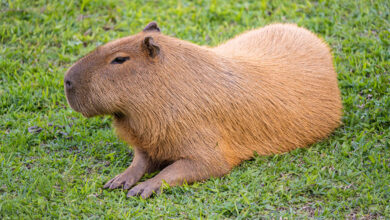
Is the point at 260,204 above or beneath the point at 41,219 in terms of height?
beneath

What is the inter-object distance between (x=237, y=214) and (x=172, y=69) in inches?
54.9

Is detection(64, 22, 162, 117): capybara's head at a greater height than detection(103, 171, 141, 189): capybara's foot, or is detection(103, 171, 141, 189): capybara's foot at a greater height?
detection(64, 22, 162, 117): capybara's head

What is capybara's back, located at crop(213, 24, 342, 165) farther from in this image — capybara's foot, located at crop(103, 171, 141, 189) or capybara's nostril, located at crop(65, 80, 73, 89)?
capybara's nostril, located at crop(65, 80, 73, 89)

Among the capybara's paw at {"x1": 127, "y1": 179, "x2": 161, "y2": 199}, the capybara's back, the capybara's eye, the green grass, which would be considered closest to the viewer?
the green grass

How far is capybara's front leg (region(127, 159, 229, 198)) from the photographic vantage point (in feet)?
14.3

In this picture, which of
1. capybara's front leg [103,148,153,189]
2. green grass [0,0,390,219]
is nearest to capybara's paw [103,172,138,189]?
capybara's front leg [103,148,153,189]

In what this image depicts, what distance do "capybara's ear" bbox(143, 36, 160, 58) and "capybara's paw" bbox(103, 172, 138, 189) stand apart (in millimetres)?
1122

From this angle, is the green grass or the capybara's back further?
the capybara's back

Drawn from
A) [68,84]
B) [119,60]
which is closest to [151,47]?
[119,60]

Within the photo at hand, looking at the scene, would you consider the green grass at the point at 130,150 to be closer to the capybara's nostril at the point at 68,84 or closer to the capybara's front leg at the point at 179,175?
the capybara's front leg at the point at 179,175

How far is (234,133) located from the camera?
185 inches

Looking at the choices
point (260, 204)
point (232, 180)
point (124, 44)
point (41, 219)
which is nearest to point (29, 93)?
point (124, 44)

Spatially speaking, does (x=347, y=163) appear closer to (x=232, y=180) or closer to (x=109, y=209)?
(x=232, y=180)

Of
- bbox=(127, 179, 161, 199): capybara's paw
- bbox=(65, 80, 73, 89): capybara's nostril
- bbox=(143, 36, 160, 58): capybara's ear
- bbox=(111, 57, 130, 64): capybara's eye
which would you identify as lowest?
bbox=(127, 179, 161, 199): capybara's paw
